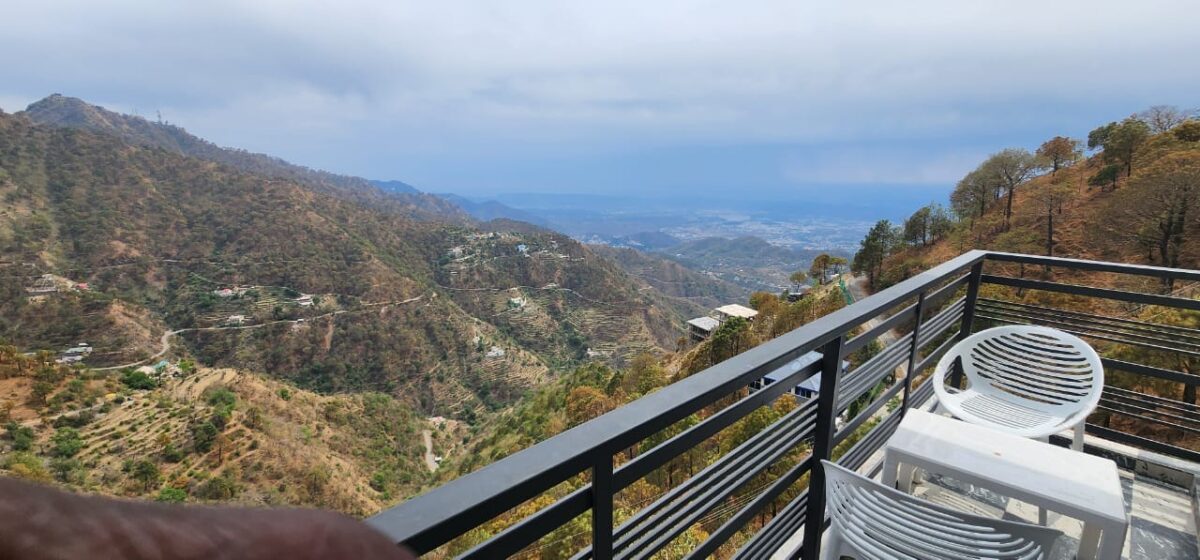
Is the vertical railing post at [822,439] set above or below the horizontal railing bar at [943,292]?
below

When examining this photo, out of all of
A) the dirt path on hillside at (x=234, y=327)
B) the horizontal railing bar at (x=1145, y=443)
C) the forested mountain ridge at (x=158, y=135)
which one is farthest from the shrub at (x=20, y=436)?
the forested mountain ridge at (x=158, y=135)

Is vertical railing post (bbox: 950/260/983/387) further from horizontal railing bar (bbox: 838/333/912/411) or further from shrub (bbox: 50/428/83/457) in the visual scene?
shrub (bbox: 50/428/83/457)

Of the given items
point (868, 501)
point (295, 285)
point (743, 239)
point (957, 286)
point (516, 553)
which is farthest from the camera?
point (743, 239)

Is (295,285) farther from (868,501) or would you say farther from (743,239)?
(743,239)

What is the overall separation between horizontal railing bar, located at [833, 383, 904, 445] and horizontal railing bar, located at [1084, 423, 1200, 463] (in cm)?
165

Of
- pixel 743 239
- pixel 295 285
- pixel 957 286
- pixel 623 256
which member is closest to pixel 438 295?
pixel 295 285

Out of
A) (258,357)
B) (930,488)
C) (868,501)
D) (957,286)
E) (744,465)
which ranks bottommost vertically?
(258,357)

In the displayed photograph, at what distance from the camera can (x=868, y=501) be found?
155 cm

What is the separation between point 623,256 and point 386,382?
8104 cm

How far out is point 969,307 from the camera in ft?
10.6

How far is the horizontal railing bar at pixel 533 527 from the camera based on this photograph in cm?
95

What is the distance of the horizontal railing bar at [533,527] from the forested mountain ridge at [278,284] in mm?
44722

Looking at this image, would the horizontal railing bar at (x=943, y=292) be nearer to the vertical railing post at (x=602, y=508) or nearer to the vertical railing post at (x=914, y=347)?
the vertical railing post at (x=914, y=347)

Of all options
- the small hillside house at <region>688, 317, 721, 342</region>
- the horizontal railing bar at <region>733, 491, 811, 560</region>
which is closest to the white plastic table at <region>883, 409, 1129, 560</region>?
the horizontal railing bar at <region>733, 491, 811, 560</region>
